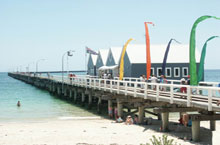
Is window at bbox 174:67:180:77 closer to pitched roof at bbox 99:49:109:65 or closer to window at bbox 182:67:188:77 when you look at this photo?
window at bbox 182:67:188:77

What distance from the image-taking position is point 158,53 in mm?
42531

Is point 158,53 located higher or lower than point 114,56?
higher

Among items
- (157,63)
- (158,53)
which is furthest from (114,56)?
(157,63)

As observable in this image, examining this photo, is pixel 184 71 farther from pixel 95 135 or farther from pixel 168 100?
pixel 168 100

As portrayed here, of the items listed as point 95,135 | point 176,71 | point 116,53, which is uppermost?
point 116,53

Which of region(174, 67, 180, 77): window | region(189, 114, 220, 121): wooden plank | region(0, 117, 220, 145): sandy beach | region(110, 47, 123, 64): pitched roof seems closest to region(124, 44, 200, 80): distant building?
region(174, 67, 180, 77): window

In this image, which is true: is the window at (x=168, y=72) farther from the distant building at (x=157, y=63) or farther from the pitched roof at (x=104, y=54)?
the pitched roof at (x=104, y=54)

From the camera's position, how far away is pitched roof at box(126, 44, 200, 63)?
40875mm

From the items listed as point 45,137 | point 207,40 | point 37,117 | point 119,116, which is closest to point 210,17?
point 207,40

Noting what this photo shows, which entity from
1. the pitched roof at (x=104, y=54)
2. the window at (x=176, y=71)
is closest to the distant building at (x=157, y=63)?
the window at (x=176, y=71)

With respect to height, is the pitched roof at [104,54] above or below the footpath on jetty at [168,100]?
above

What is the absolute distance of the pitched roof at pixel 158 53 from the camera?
134 feet

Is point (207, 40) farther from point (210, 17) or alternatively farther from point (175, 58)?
point (175, 58)

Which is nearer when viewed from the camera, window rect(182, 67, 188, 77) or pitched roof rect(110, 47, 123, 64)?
window rect(182, 67, 188, 77)
